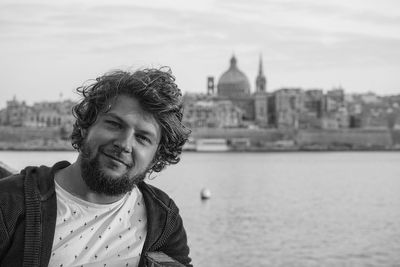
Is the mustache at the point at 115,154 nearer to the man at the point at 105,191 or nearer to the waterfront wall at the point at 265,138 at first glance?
the man at the point at 105,191

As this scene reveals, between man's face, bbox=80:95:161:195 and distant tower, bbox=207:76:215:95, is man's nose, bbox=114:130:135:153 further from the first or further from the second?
distant tower, bbox=207:76:215:95

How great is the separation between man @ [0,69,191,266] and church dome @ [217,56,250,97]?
83.2m

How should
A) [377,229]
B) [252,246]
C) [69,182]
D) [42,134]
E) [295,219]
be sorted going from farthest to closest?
1. [42,134]
2. [295,219]
3. [377,229]
4. [252,246]
5. [69,182]

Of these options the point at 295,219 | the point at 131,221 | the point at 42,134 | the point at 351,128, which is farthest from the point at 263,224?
the point at 351,128

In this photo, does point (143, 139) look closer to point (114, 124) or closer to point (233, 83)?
point (114, 124)

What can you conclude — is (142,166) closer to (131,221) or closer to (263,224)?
(131,221)

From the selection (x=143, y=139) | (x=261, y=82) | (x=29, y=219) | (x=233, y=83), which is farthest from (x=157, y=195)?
(x=261, y=82)

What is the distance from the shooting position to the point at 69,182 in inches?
54.6

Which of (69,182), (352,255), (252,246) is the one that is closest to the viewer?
(69,182)

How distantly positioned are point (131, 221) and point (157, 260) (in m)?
0.14

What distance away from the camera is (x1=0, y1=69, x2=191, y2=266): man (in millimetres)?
1296

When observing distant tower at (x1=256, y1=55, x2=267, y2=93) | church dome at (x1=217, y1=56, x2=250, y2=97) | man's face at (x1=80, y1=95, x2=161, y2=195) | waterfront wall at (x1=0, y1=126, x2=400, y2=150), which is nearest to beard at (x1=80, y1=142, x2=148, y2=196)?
man's face at (x1=80, y1=95, x2=161, y2=195)

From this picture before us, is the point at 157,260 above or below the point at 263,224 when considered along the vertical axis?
above

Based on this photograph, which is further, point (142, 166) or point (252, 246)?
point (252, 246)
